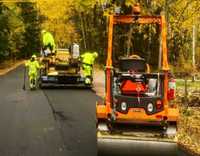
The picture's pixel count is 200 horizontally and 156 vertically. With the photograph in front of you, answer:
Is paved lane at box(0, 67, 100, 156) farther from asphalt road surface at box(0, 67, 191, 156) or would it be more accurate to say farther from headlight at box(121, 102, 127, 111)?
headlight at box(121, 102, 127, 111)

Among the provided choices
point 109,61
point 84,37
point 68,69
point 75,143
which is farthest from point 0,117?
point 84,37

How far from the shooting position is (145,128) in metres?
11.9

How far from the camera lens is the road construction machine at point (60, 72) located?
96.5 ft

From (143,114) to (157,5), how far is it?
36.5 ft

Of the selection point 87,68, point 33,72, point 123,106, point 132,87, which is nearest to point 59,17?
point 87,68

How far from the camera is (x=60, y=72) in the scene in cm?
2956

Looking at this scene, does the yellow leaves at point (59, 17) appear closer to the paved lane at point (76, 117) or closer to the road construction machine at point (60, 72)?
the road construction machine at point (60, 72)

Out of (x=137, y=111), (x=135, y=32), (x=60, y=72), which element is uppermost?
(x=135, y=32)

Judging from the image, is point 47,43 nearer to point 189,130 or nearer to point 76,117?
point 76,117

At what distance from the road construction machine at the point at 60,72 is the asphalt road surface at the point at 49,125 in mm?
3557

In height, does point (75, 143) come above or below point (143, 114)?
below

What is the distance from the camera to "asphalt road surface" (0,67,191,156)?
12633mm

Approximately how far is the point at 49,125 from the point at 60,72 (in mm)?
13483

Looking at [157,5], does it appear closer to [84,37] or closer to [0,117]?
[0,117]
